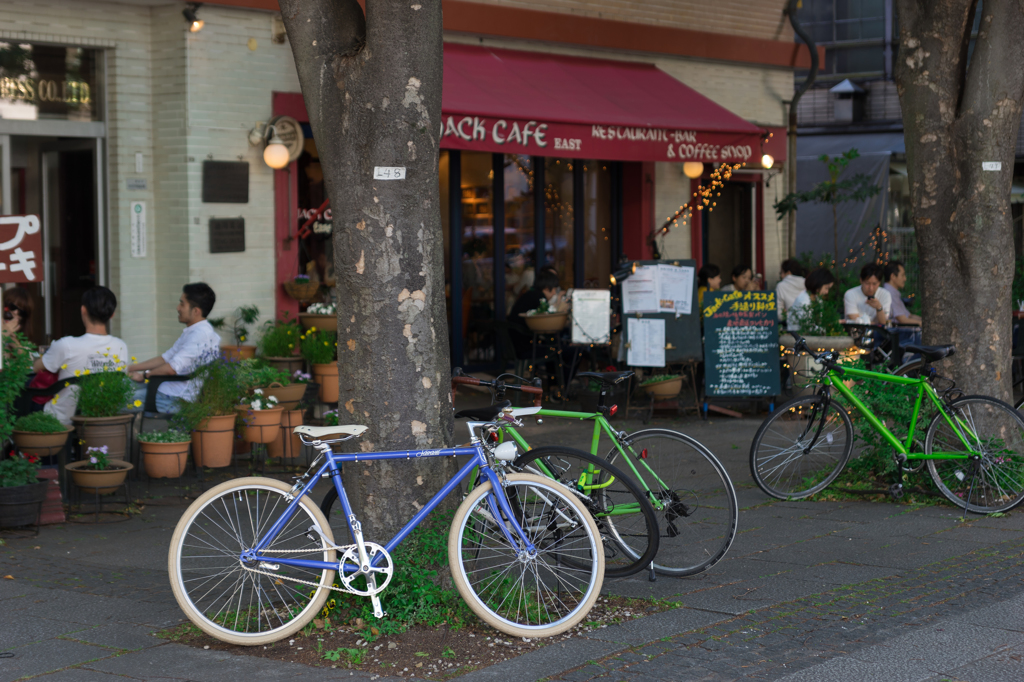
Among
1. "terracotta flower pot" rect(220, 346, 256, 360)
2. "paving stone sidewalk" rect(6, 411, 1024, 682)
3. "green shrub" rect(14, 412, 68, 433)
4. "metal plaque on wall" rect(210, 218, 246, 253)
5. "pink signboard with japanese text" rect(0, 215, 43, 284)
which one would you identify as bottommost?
"paving stone sidewalk" rect(6, 411, 1024, 682)

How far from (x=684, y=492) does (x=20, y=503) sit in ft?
12.6

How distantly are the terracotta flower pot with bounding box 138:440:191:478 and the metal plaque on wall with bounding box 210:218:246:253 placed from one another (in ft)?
10.7

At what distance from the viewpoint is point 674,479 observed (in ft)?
19.0

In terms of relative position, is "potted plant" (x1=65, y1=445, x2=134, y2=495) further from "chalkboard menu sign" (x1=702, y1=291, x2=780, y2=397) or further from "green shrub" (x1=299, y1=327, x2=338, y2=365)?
"chalkboard menu sign" (x1=702, y1=291, x2=780, y2=397)

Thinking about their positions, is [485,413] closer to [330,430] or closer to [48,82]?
[330,430]

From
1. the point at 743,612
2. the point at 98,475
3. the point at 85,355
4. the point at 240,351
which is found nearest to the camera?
the point at 743,612

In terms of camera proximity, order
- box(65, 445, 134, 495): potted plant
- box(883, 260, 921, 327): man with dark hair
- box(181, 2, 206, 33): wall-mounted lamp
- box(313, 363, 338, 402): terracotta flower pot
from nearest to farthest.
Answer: box(65, 445, 134, 495): potted plant → box(313, 363, 338, 402): terracotta flower pot → box(181, 2, 206, 33): wall-mounted lamp → box(883, 260, 921, 327): man with dark hair

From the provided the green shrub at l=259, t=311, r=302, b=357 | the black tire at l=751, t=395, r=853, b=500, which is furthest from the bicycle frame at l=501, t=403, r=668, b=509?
the green shrub at l=259, t=311, r=302, b=357

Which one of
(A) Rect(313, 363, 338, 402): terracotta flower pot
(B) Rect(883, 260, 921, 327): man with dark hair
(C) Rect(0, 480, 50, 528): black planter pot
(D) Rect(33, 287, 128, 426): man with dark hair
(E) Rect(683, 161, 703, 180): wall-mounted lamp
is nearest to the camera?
(C) Rect(0, 480, 50, 528): black planter pot

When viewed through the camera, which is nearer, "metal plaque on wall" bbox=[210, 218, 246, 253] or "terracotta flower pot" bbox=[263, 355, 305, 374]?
"terracotta flower pot" bbox=[263, 355, 305, 374]

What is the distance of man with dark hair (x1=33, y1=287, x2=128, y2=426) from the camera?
25.7ft

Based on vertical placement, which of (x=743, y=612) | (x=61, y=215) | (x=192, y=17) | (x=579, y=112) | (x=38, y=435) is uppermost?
(x=192, y=17)

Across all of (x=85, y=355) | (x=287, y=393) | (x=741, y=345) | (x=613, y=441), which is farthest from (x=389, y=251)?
(x=741, y=345)

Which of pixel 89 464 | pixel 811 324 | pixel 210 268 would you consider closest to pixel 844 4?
pixel 811 324
